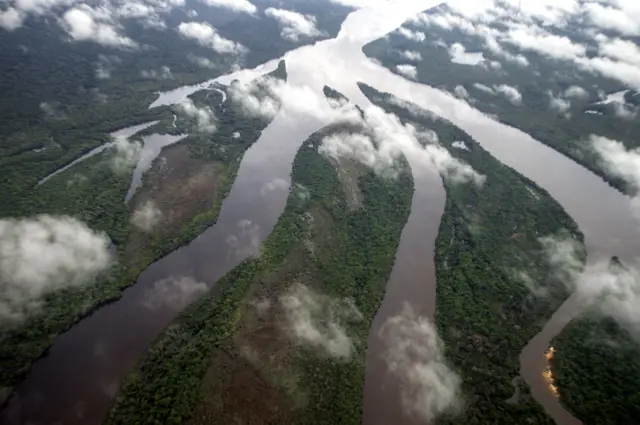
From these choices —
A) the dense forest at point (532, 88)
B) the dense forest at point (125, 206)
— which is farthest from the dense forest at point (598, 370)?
the dense forest at point (125, 206)

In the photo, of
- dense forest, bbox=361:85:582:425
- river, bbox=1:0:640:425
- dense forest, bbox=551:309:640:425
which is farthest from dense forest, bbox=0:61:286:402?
dense forest, bbox=551:309:640:425

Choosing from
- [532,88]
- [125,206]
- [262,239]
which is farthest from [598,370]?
[532,88]

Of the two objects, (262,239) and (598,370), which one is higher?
(598,370)

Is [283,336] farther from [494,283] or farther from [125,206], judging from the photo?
[125,206]

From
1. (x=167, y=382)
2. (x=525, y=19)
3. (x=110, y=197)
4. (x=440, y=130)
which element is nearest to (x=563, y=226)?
(x=440, y=130)

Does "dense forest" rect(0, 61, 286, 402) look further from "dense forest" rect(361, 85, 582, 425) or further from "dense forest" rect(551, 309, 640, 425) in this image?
"dense forest" rect(551, 309, 640, 425)

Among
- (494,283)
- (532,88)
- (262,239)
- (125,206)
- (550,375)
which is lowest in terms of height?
(125,206)

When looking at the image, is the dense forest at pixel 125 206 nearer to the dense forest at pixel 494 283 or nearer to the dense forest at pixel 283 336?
the dense forest at pixel 283 336
